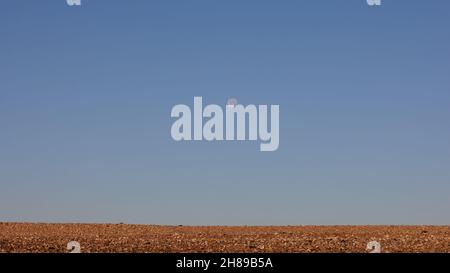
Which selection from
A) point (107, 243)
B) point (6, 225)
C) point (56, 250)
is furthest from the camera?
point (6, 225)

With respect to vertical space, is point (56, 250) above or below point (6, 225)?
below

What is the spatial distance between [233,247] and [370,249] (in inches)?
204

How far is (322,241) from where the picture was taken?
113 ft
